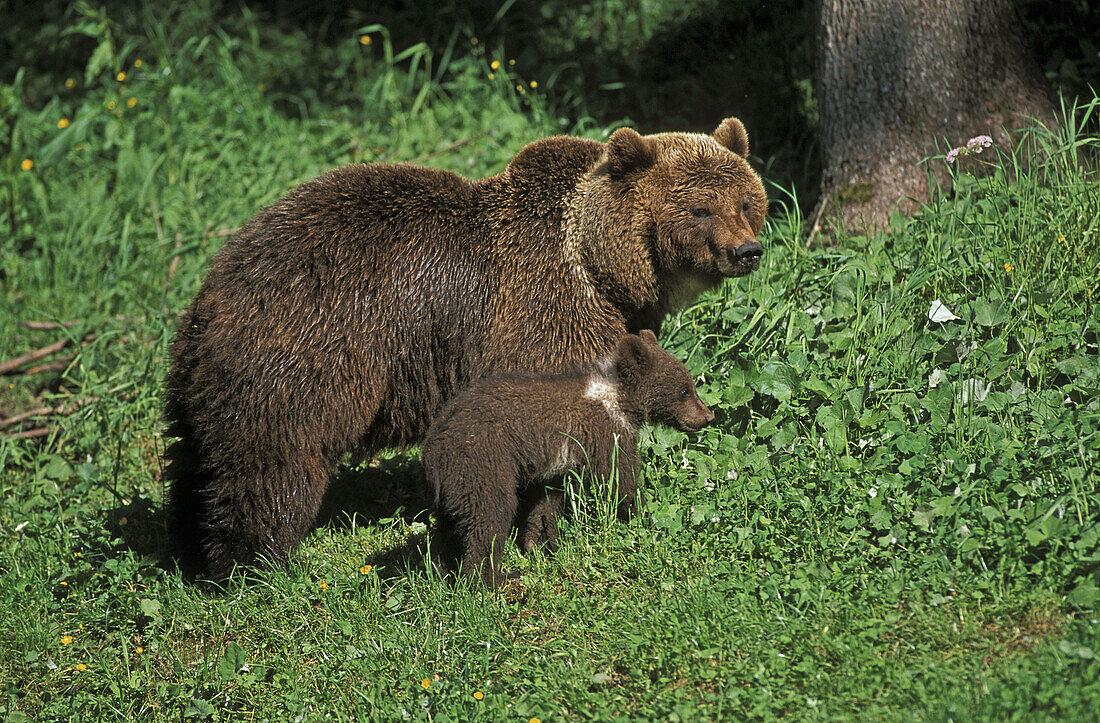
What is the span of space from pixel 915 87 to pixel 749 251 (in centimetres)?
235

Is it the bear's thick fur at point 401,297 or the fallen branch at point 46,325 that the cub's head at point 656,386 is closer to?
the bear's thick fur at point 401,297

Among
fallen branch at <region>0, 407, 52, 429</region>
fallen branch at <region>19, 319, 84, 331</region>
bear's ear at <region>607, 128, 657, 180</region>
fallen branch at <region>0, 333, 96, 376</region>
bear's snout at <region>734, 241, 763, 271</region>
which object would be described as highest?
bear's ear at <region>607, 128, 657, 180</region>

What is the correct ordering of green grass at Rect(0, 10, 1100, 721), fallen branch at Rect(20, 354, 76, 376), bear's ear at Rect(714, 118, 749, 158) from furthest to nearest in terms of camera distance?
fallen branch at Rect(20, 354, 76, 376) → bear's ear at Rect(714, 118, 749, 158) → green grass at Rect(0, 10, 1100, 721)

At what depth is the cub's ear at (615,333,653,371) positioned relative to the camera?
4699 millimetres

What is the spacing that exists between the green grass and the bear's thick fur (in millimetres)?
585

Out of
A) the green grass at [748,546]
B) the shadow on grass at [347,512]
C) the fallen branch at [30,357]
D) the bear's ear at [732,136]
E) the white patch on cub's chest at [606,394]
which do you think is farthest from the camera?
the fallen branch at [30,357]

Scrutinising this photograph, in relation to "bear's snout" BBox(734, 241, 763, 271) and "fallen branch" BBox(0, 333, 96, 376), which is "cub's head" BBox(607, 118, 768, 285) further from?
"fallen branch" BBox(0, 333, 96, 376)

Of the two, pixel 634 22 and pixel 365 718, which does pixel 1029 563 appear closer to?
pixel 365 718

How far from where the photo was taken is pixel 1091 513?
3.82 meters

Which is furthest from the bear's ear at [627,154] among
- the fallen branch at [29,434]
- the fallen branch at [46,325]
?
the fallen branch at [46,325]

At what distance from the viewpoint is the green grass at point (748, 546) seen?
3645 millimetres

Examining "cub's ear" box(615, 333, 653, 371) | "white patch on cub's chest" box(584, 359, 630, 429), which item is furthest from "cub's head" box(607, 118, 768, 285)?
"white patch on cub's chest" box(584, 359, 630, 429)

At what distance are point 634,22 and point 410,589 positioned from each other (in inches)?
266

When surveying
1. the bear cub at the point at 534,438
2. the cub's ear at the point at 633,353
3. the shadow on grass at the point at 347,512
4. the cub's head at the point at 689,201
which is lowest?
the shadow on grass at the point at 347,512
